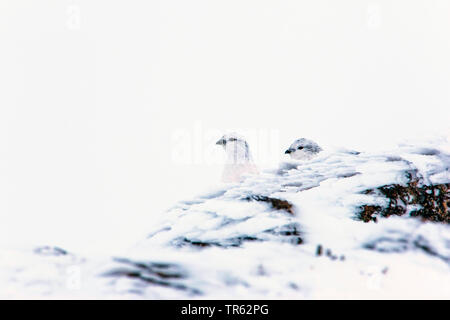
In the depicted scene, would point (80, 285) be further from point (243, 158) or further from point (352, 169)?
point (243, 158)

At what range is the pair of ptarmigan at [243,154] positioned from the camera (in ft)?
19.1

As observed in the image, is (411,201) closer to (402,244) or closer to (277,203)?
(402,244)

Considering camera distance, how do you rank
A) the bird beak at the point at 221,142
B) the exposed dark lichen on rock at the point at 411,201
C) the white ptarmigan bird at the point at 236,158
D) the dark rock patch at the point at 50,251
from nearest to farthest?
the dark rock patch at the point at 50,251 → the exposed dark lichen on rock at the point at 411,201 → the white ptarmigan bird at the point at 236,158 → the bird beak at the point at 221,142

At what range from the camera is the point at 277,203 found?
279 centimetres

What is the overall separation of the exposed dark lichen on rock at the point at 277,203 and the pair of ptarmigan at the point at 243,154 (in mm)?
2778

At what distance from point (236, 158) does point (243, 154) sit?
0.14 m

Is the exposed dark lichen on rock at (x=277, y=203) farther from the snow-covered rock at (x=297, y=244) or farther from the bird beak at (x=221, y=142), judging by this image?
the bird beak at (x=221, y=142)

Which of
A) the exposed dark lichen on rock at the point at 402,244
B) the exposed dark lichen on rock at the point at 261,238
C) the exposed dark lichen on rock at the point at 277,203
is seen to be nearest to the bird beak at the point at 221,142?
the exposed dark lichen on rock at the point at 277,203

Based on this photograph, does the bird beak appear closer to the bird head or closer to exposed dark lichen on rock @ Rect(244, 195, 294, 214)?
the bird head

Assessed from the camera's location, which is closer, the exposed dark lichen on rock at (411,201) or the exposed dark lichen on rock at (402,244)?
the exposed dark lichen on rock at (402,244)

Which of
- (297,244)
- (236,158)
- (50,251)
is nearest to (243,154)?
(236,158)

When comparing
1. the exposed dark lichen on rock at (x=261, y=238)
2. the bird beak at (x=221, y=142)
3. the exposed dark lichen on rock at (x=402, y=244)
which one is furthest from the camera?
the bird beak at (x=221, y=142)

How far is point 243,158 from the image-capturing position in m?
6.02
